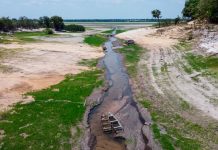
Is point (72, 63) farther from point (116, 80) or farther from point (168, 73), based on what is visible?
point (168, 73)

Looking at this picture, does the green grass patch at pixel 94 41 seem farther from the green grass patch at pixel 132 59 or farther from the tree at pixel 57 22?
the tree at pixel 57 22

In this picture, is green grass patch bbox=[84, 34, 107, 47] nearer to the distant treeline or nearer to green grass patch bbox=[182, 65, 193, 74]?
green grass patch bbox=[182, 65, 193, 74]

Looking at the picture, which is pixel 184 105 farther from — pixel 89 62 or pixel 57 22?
pixel 57 22

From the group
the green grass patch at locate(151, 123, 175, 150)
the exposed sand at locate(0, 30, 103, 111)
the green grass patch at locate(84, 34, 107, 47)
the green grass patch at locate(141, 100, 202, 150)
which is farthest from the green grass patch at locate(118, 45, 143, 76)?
the green grass patch at locate(151, 123, 175, 150)

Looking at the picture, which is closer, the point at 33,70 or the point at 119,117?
the point at 119,117

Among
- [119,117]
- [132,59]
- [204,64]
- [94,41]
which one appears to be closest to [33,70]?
[132,59]
